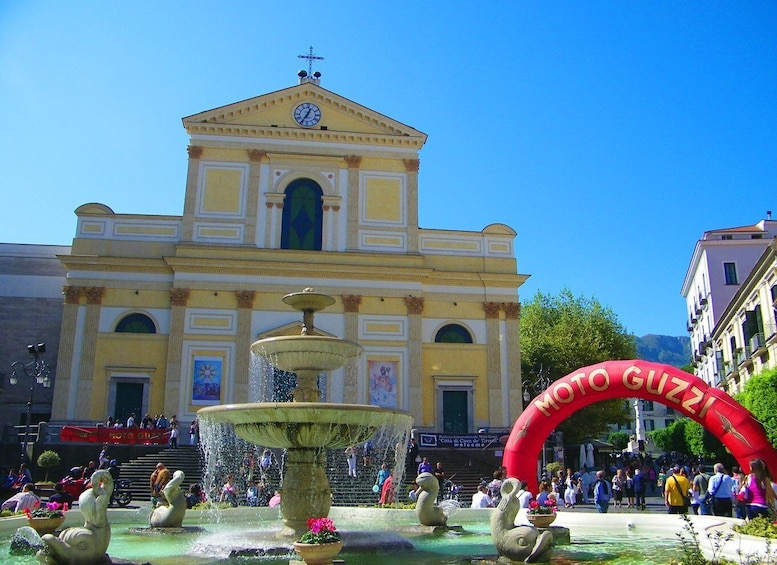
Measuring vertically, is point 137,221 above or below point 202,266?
above

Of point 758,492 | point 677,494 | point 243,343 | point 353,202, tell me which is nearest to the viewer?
point 758,492

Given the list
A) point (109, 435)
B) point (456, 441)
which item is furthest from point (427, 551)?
point (109, 435)

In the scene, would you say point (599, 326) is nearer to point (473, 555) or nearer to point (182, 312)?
point (182, 312)

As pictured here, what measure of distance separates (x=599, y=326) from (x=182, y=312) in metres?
23.8

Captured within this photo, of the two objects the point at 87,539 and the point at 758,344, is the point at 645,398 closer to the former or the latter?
the point at 87,539

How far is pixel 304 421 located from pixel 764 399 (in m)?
19.0

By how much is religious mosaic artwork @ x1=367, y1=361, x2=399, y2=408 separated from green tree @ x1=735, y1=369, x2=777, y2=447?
13.1m

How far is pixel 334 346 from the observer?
38.4ft

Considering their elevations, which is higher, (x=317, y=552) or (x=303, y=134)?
(x=303, y=134)

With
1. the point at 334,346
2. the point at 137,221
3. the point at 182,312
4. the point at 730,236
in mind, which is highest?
the point at 730,236

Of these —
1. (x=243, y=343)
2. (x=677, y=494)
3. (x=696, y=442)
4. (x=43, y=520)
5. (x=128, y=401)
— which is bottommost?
(x=43, y=520)

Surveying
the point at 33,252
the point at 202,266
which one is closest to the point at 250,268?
the point at 202,266

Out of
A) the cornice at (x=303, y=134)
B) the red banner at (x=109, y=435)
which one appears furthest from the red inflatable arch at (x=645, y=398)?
the cornice at (x=303, y=134)

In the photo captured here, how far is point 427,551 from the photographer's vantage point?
9.93 meters
